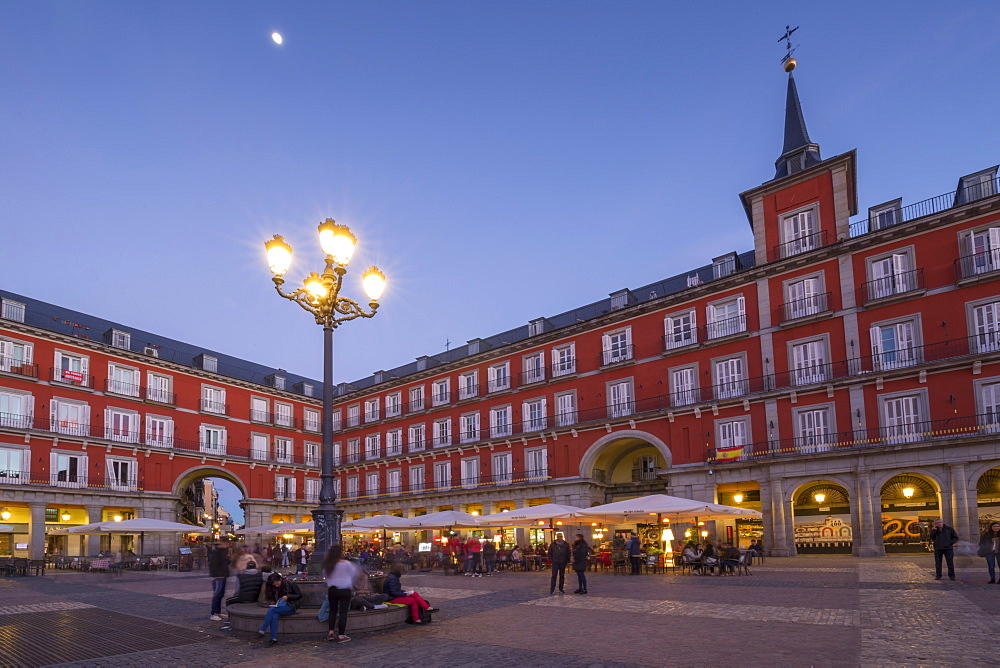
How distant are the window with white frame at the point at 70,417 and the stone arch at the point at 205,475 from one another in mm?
6074

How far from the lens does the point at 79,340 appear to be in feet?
118

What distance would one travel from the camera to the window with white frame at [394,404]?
44.9 metres

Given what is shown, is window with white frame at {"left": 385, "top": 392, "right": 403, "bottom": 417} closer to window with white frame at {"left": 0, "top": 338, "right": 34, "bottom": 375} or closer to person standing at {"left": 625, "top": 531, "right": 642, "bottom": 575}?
window with white frame at {"left": 0, "top": 338, "right": 34, "bottom": 375}

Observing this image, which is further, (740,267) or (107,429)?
(107,429)

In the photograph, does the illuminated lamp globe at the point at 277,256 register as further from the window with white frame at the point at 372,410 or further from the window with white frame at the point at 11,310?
the window with white frame at the point at 372,410

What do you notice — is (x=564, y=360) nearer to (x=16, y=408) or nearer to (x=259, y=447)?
(x=259, y=447)

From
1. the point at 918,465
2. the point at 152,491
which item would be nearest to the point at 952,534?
the point at 918,465

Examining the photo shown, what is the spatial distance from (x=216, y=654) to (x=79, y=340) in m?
33.1

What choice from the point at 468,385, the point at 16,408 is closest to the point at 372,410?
the point at 468,385

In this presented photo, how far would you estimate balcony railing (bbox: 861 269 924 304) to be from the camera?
80.7 feet

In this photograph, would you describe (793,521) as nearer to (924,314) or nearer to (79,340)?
(924,314)

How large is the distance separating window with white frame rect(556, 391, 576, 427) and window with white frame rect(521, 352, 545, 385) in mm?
1769

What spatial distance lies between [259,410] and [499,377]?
684 inches

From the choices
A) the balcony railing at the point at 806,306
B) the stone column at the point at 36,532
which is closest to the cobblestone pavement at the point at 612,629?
the balcony railing at the point at 806,306
